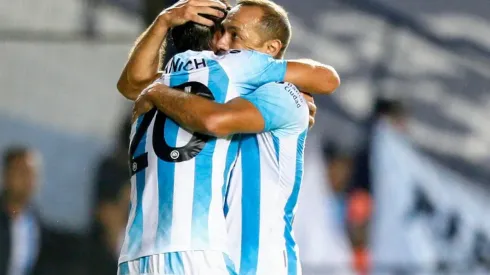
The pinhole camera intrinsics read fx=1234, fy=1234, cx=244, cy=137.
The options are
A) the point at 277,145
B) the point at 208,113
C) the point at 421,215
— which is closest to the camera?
the point at 208,113

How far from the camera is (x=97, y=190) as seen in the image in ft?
32.1

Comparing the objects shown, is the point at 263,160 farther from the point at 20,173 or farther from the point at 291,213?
the point at 20,173

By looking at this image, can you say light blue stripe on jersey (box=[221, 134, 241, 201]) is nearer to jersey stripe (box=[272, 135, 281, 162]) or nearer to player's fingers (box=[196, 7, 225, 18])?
jersey stripe (box=[272, 135, 281, 162])

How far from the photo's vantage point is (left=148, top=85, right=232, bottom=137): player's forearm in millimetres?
4785

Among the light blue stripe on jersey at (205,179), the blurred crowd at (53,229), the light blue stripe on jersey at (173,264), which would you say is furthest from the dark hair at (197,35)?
the blurred crowd at (53,229)

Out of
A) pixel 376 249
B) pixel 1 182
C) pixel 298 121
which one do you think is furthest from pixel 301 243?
pixel 298 121

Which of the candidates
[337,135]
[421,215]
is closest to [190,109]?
[337,135]

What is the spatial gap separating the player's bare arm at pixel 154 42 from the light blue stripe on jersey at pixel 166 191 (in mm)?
500

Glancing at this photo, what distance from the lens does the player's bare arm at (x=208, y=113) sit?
189 inches

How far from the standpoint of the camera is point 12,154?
9.47 meters

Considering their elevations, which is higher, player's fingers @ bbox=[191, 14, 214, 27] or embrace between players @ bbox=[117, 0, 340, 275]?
player's fingers @ bbox=[191, 14, 214, 27]

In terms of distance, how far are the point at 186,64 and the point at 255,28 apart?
1.06 feet

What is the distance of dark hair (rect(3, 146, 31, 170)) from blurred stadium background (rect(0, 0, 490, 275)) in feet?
0.04

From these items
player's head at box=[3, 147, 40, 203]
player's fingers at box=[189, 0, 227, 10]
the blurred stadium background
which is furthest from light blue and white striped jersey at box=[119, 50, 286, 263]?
player's head at box=[3, 147, 40, 203]
